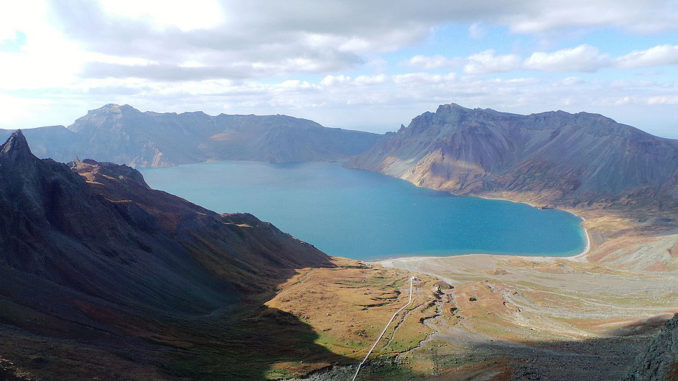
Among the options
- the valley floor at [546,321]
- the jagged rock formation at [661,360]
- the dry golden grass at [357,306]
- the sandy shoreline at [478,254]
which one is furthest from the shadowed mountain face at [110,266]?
the jagged rock formation at [661,360]

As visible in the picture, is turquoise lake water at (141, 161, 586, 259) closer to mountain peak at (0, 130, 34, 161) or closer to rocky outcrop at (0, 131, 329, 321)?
rocky outcrop at (0, 131, 329, 321)

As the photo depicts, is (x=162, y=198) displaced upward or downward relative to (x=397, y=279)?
upward

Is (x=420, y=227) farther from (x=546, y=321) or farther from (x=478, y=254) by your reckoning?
(x=546, y=321)

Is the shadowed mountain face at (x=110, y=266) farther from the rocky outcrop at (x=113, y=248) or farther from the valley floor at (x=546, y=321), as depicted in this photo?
the valley floor at (x=546, y=321)

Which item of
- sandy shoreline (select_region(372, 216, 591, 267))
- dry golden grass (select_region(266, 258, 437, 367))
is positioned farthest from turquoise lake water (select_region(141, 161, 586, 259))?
dry golden grass (select_region(266, 258, 437, 367))

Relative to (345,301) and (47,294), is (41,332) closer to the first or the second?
(47,294)

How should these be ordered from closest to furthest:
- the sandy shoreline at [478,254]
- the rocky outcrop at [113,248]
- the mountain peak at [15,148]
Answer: the rocky outcrop at [113,248] → the mountain peak at [15,148] → the sandy shoreline at [478,254]

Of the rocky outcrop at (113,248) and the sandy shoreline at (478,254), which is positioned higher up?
the rocky outcrop at (113,248)

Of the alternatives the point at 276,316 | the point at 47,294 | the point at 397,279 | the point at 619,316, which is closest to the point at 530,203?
the point at 397,279
